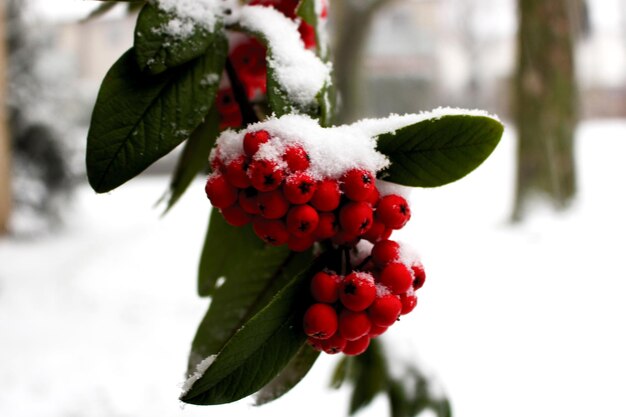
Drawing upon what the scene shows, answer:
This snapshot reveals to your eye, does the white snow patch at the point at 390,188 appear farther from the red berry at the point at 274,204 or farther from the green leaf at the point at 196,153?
the green leaf at the point at 196,153

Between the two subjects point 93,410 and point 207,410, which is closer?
point 207,410

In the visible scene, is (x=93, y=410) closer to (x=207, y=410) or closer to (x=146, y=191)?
(x=207, y=410)

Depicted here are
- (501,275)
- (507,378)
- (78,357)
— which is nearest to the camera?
(507,378)

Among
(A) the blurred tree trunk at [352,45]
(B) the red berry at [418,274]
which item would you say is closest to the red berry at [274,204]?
(B) the red berry at [418,274]

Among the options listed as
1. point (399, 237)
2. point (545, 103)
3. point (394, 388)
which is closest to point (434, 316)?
point (399, 237)

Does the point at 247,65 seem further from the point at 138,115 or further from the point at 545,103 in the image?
the point at 545,103

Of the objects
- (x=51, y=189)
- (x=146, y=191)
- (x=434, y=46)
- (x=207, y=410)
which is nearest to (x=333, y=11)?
(x=146, y=191)

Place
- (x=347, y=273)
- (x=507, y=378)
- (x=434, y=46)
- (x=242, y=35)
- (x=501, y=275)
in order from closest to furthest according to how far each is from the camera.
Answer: (x=347, y=273)
(x=242, y=35)
(x=507, y=378)
(x=501, y=275)
(x=434, y=46)
